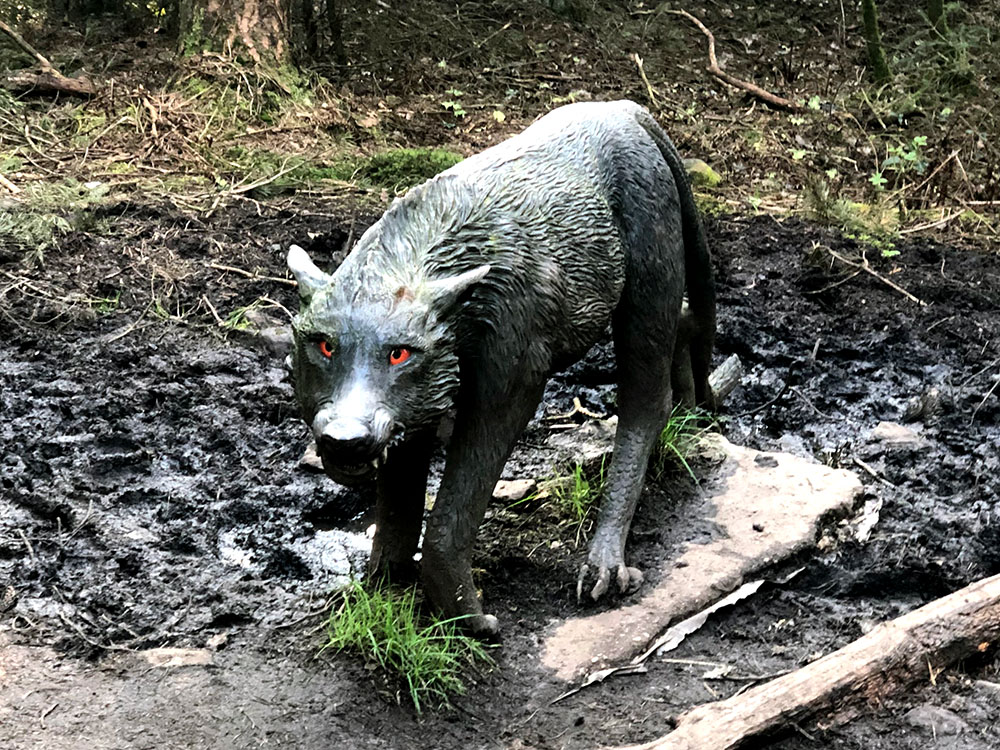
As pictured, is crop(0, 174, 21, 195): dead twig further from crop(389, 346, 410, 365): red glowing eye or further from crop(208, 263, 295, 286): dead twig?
crop(389, 346, 410, 365): red glowing eye

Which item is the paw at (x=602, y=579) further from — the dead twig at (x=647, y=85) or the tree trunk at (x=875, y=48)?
the tree trunk at (x=875, y=48)

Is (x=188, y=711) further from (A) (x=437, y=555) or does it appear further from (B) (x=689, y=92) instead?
(B) (x=689, y=92)

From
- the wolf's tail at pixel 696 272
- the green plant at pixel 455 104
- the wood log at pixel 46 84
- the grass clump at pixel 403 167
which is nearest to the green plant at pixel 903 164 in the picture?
the grass clump at pixel 403 167

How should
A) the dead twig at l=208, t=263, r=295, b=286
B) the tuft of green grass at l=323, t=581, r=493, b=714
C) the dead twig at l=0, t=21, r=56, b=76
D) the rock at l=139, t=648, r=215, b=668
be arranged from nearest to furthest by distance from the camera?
1. the tuft of green grass at l=323, t=581, r=493, b=714
2. the rock at l=139, t=648, r=215, b=668
3. the dead twig at l=208, t=263, r=295, b=286
4. the dead twig at l=0, t=21, r=56, b=76

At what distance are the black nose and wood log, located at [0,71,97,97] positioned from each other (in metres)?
7.32

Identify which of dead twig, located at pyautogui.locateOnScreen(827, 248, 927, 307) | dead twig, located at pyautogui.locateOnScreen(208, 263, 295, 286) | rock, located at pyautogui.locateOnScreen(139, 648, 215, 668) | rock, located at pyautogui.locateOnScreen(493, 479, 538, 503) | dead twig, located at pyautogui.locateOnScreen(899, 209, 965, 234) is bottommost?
rock, located at pyautogui.locateOnScreen(139, 648, 215, 668)

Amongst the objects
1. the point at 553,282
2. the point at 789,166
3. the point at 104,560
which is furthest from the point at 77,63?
the point at 553,282

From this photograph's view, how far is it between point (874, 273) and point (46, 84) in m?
6.94

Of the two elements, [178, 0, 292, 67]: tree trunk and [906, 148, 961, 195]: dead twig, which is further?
[178, 0, 292, 67]: tree trunk

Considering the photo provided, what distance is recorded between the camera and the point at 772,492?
480cm

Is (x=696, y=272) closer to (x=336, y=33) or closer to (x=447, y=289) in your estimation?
(x=447, y=289)

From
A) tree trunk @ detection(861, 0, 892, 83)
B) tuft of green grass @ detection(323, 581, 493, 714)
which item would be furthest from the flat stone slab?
tree trunk @ detection(861, 0, 892, 83)

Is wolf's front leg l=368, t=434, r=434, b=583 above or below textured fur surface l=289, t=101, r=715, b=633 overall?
below

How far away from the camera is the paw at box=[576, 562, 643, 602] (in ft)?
13.3
